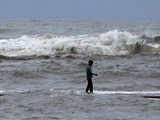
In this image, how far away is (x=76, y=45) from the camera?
31328 millimetres

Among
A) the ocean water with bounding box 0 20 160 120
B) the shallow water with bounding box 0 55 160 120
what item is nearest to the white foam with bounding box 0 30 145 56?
the ocean water with bounding box 0 20 160 120

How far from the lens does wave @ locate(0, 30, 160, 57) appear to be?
30.1 m

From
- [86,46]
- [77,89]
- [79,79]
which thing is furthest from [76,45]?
[77,89]

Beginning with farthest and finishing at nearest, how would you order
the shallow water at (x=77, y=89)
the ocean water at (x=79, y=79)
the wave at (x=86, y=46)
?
the wave at (x=86, y=46) < the ocean water at (x=79, y=79) < the shallow water at (x=77, y=89)

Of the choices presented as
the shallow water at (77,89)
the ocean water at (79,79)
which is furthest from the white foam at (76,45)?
the shallow water at (77,89)

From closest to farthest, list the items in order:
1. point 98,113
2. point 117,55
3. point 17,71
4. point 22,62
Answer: point 98,113 < point 17,71 < point 22,62 < point 117,55

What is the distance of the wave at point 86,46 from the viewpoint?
98.9ft

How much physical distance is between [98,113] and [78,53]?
682 inches

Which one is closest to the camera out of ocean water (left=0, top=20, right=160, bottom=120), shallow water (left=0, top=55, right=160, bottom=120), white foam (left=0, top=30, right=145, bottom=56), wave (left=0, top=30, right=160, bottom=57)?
shallow water (left=0, top=55, right=160, bottom=120)

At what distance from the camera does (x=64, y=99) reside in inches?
567

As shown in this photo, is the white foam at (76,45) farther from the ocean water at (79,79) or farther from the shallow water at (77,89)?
the shallow water at (77,89)

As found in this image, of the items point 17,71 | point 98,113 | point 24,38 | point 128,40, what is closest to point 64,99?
point 98,113

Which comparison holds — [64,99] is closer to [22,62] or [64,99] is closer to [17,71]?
[17,71]

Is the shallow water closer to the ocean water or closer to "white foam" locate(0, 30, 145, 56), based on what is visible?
the ocean water
